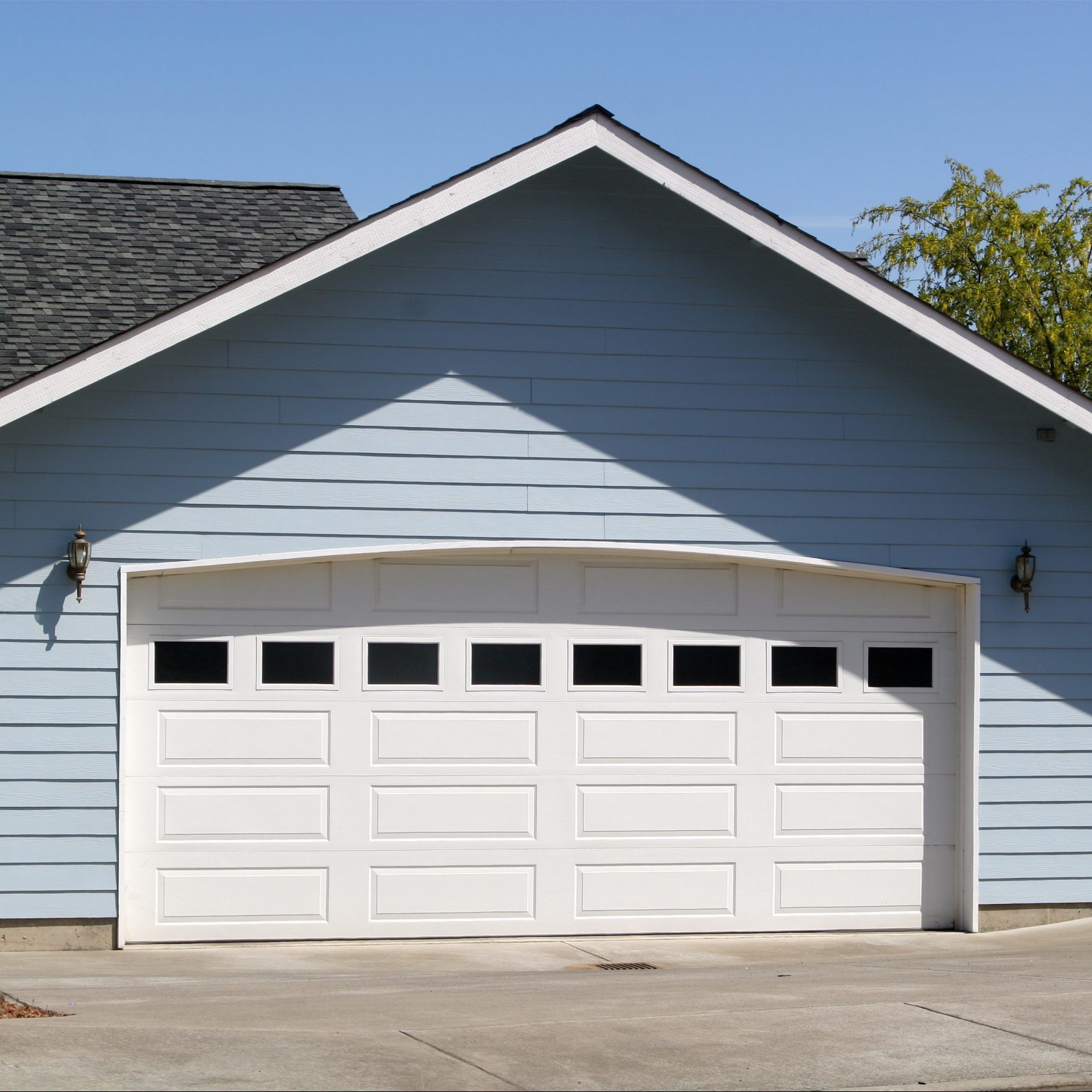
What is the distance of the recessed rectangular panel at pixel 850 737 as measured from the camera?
34.6ft

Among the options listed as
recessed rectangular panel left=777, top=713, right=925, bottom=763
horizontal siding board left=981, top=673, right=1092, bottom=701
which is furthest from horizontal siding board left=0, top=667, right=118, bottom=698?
horizontal siding board left=981, top=673, right=1092, bottom=701

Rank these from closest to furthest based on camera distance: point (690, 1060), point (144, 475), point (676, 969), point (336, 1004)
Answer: point (690, 1060) < point (336, 1004) < point (676, 969) < point (144, 475)

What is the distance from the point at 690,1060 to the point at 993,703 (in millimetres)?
4929

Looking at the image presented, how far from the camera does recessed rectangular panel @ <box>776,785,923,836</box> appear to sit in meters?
10.5

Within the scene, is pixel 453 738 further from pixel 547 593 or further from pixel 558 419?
pixel 558 419

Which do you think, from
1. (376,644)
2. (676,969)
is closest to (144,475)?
(376,644)

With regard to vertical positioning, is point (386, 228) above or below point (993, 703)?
above

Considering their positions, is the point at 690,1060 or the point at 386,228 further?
the point at 386,228

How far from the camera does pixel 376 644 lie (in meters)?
10.1

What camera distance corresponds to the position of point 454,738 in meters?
10.2

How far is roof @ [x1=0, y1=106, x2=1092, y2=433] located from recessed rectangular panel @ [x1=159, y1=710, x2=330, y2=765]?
224 centimetres

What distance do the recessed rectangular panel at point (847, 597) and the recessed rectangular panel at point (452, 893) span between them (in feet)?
8.40

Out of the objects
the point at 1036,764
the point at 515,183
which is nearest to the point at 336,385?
the point at 515,183

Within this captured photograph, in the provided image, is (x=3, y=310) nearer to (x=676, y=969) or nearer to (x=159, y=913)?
(x=159, y=913)
